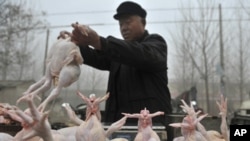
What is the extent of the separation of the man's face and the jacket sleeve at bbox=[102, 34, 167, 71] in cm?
7

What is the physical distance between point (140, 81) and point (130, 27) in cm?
22

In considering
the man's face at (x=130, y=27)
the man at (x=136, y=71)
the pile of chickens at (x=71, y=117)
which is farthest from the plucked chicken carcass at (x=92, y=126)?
the man's face at (x=130, y=27)

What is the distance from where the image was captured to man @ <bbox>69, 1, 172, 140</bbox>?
1.12 meters

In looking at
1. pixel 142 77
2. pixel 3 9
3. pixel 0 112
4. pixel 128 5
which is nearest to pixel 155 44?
pixel 142 77

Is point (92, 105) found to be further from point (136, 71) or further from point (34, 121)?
point (136, 71)

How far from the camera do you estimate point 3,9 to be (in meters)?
5.86

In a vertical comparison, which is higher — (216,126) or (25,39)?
(25,39)

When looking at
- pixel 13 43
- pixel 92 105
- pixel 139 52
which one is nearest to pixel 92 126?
pixel 92 105

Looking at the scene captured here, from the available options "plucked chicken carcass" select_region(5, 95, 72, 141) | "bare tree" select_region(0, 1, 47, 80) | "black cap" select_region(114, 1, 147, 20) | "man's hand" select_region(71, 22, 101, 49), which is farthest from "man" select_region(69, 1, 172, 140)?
"bare tree" select_region(0, 1, 47, 80)

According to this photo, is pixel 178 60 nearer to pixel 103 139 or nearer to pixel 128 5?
pixel 128 5

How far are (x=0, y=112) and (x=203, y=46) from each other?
7.37 meters

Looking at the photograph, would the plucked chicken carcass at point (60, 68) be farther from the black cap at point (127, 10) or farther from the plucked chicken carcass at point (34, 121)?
the black cap at point (127, 10)

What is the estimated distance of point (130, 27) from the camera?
137 centimetres

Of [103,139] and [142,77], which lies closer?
[103,139]
